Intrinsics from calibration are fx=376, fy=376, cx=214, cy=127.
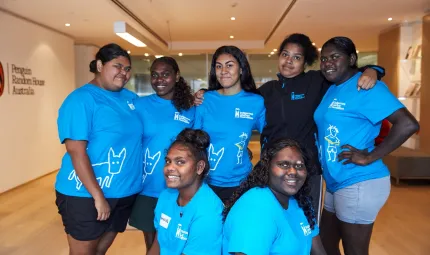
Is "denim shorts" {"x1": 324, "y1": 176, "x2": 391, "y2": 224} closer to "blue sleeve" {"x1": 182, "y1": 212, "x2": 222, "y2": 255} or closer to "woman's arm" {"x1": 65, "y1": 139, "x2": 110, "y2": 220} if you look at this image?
"blue sleeve" {"x1": 182, "y1": 212, "x2": 222, "y2": 255}

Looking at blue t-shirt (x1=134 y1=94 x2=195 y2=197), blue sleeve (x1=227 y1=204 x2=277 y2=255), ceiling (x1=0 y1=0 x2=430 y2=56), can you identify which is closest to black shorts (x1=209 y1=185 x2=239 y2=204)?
blue t-shirt (x1=134 y1=94 x2=195 y2=197)

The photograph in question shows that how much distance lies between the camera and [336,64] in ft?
6.92

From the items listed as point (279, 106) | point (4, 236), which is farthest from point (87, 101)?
point (4, 236)

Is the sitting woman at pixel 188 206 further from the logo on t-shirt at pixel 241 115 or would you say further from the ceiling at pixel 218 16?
the ceiling at pixel 218 16

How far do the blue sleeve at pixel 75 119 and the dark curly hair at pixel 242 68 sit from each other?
81 centimetres

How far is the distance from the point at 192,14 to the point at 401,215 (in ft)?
16.8

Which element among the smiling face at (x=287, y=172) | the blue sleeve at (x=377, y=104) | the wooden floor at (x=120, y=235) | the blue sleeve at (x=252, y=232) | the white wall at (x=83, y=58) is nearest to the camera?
the blue sleeve at (x=252, y=232)

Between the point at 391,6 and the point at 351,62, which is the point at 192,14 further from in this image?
the point at 351,62

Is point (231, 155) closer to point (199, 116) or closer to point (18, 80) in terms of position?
point (199, 116)

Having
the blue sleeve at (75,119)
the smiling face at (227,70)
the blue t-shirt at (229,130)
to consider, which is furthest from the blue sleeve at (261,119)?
the blue sleeve at (75,119)

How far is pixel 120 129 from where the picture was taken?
208 cm

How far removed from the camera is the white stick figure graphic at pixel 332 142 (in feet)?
6.69

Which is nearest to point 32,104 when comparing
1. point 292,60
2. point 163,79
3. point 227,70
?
point 163,79

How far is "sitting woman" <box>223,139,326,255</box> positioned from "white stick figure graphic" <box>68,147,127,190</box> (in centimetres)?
73
